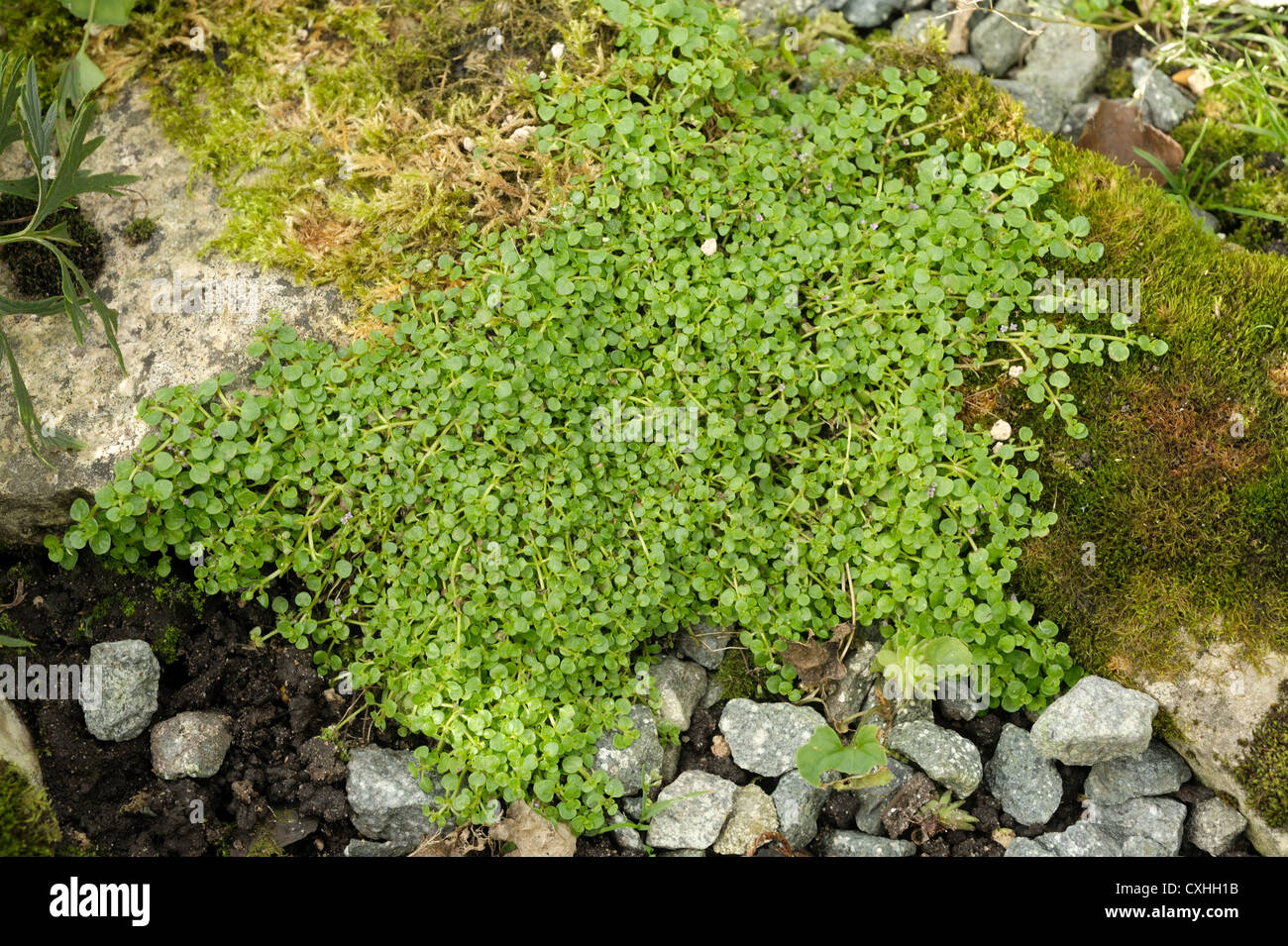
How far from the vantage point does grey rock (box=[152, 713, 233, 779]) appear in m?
3.56

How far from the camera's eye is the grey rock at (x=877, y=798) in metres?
3.73

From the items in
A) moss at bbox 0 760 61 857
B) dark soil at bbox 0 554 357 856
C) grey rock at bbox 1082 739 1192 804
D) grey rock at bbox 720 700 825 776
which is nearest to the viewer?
moss at bbox 0 760 61 857

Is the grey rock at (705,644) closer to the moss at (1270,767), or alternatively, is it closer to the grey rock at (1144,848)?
the grey rock at (1144,848)

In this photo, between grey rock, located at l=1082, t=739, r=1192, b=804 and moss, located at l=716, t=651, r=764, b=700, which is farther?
moss, located at l=716, t=651, r=764, b=700

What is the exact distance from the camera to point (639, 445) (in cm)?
383

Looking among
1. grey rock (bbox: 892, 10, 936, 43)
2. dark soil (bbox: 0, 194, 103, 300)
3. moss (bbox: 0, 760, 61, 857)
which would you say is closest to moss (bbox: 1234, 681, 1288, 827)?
grey rock (bbox: 892, 10, 936, 43)

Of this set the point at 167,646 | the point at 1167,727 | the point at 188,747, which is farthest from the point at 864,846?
the point at 167,646

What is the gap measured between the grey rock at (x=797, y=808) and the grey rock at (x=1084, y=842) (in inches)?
34.1

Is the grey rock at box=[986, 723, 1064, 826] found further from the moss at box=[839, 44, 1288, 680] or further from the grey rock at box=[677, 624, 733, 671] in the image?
the grey rock at box=[677, 624, 733, 671]

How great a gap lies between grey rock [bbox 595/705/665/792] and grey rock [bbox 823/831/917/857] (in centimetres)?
73

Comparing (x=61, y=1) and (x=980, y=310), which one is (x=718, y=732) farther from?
(x=61, y=1)

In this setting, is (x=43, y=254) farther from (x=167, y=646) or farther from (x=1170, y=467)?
(x=1170, y=467)

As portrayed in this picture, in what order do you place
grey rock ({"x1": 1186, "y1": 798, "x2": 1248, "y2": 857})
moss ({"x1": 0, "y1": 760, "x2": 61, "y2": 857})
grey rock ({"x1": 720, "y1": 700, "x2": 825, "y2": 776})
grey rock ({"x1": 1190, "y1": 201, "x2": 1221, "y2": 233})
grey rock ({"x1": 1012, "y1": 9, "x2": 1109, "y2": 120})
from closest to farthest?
moss ({"x1": 0, "y1": 760, "x2": 61, "y2": 857}), grey rock ({"x1": 1186, "y1": 798, "x2": 1248, "y2": 857}), grey rock ({"x1": 720, "y1": 700, "x2": 825, "y2": 776}), grey rock ({"x1": 1190, "y1": 201, "x2": 1221, "y2": 233}), grey rock ({"x1": 1012, "y1": 9, "x2": 1109, "y2": 120})

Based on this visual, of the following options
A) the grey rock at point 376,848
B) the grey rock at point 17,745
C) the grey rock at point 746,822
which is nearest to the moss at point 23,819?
the grey rock at point 17,745
